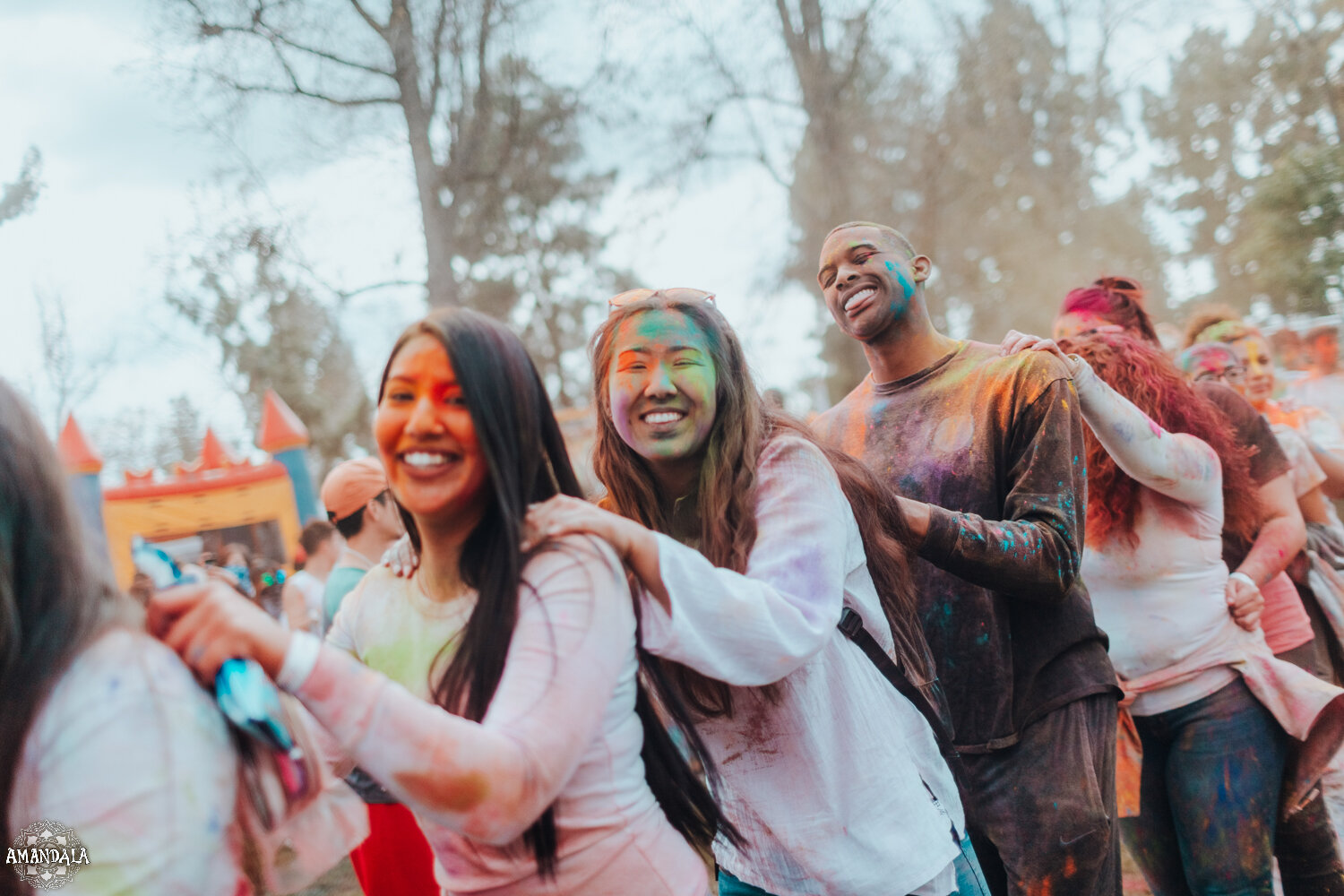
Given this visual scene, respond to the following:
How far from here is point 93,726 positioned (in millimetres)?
1000

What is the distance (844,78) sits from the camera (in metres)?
8.82

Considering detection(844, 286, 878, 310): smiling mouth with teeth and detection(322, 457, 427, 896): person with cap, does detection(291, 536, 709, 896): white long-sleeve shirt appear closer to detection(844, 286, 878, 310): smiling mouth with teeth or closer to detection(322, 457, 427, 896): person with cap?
detection(322, 457, 427, 896): person with cap

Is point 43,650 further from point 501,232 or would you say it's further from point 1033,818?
point 501,232

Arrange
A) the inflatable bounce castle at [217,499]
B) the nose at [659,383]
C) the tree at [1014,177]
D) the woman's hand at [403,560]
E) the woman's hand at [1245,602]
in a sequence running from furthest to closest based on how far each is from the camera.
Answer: the tree at [1014,177] < the inflatable bounce castle at [217,499] < the woman's hand at [1245,602] < the nose at [659,383] < the woman's hand at [403,560]

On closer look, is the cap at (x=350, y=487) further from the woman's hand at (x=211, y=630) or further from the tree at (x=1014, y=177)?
the tree at (x=1014, y=177)

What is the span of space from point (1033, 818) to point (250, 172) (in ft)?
25.7

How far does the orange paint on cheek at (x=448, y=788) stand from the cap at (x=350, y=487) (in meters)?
2.49

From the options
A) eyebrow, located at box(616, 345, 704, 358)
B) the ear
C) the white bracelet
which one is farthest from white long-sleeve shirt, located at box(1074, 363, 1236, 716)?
the white bracelet

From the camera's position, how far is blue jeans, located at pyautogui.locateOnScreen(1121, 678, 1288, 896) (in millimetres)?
2434

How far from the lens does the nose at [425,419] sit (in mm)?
1306

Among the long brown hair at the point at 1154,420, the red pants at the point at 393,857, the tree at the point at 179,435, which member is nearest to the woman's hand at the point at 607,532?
the red pants at the point at 393,857

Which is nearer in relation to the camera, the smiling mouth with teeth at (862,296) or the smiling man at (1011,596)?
the smiling man at (1011,596)

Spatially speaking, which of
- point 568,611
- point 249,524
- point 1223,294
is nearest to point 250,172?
point 249,524

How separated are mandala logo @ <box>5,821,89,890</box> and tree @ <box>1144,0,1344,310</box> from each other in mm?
16103
